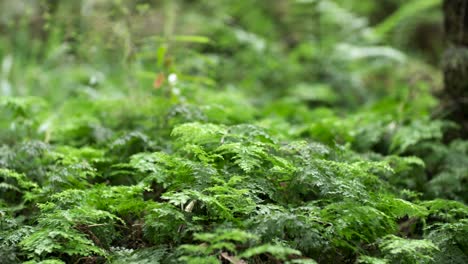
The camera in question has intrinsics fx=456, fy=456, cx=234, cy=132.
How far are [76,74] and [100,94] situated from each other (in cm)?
95

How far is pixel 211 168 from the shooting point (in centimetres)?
232

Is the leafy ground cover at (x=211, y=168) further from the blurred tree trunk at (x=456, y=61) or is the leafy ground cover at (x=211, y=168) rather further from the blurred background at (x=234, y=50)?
the blurred tree trunk at (x=456, y=61)

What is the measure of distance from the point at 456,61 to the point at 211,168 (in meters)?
2.46

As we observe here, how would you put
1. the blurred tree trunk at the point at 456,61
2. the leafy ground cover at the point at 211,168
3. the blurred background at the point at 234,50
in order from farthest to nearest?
the blurred background at the point at 234,50, the blurred tree trunk at the point at 456,61, the leafy ground cover at the point at 211,168

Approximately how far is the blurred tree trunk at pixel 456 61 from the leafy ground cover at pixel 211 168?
0.17 metres

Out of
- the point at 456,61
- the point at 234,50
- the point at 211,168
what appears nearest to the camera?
the point at 211,168

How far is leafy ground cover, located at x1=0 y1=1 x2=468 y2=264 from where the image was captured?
2045 mm

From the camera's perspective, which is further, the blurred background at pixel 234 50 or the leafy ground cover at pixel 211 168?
the blurred background at pixel 234 50

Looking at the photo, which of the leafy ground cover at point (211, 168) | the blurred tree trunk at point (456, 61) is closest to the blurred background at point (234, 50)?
the leafy ground cover at point (211, 168)

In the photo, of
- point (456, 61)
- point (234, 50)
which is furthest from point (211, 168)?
point (234, 50)

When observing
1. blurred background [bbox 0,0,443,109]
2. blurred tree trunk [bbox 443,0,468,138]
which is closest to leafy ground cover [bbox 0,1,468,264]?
blurred background [bbox 0,0,443,109]

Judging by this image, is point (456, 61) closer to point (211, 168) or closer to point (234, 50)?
point (211, 168)

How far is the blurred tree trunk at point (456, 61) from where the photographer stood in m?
3.70

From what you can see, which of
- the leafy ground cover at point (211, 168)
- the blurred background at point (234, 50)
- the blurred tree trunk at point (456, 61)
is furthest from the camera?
the blurred background at point (234, 50)
